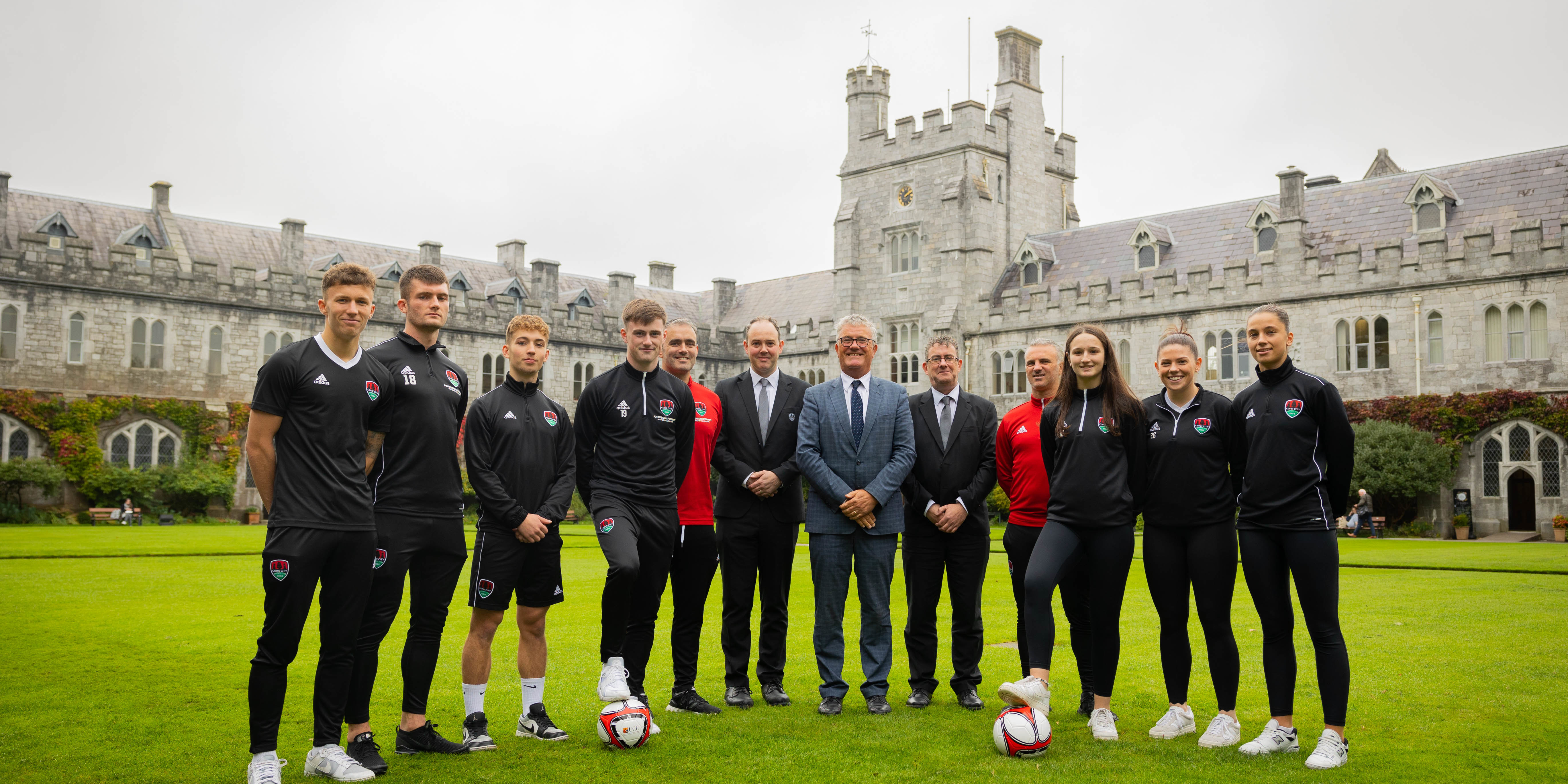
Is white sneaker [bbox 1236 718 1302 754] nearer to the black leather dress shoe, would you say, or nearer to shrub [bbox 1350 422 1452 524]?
the black leather dress shoe

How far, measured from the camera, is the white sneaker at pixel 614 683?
19.8ft

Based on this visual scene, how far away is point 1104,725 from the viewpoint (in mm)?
6066

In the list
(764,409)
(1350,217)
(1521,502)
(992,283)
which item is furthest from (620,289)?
(764,409)

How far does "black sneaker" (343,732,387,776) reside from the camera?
5.30m

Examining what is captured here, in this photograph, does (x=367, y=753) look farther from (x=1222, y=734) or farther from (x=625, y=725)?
(x=1222, y=734)

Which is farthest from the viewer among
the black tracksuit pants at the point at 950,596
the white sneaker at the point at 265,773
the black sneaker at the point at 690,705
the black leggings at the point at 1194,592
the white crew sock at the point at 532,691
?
the black tracksuit pants at the point at 950,596

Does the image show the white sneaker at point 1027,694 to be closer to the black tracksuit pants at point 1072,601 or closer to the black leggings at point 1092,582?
the black leggings at point 1092,582

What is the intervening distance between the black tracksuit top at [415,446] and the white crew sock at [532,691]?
990 millimetres

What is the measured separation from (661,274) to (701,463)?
153 ft

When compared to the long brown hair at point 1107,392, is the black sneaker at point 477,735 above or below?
below

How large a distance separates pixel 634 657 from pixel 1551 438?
28521mm

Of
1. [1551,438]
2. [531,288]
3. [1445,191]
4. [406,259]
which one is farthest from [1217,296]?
[406,259]

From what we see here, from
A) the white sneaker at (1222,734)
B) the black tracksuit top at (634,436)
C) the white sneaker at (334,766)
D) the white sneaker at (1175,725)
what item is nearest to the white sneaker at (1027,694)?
the white sneaker at (1175,725)

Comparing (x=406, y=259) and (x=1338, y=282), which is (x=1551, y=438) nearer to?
(x=1338, y=282)
